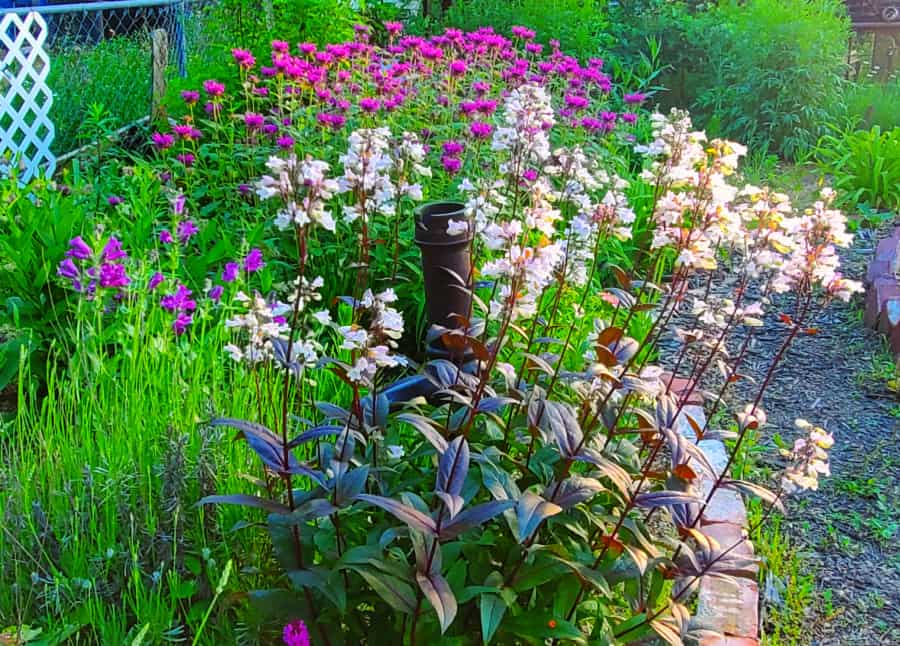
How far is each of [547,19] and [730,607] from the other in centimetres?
610

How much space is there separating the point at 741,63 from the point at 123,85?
466 centimetres

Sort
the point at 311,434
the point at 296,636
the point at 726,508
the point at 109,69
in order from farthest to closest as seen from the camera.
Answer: the point at 109,69 < the point at 726,508 < the point at 311,434 < the point at 296,636

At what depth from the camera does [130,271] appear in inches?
108

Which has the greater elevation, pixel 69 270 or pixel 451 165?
pixel 451 165

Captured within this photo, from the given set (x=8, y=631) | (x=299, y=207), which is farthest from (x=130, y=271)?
(x=299, y=207)

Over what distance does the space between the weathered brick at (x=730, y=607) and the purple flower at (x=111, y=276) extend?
1.70m

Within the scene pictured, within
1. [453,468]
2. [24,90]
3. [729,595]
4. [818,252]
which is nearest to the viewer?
[453,468]

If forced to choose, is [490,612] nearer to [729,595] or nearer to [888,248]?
[729,595]

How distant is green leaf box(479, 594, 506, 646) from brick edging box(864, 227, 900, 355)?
8.27ft

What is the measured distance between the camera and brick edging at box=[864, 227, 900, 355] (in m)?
3.61

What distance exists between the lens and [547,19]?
24.2 ft

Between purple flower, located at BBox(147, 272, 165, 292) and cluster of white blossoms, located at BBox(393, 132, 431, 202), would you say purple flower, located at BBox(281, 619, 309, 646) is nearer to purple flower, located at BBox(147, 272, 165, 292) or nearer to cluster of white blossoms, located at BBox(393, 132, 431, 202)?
cluster of white blossoms, located at BBox(393, 132, 431, 202)

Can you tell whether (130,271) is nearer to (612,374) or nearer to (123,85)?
(612,374)

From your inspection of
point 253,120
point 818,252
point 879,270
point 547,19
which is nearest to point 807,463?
point 818,252
